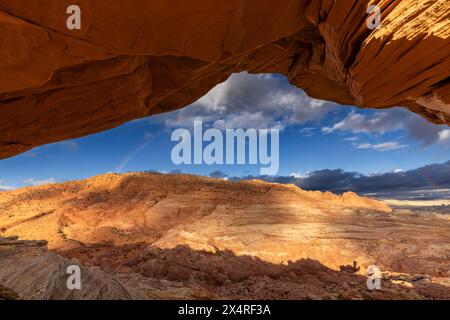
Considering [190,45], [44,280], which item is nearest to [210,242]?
[44,280]

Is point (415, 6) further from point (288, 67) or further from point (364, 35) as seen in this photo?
point (288, 67)

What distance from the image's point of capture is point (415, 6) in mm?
4211

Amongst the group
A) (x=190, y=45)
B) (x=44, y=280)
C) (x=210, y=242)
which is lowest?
(x=210, y=242)

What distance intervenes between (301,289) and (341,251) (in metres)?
6.46

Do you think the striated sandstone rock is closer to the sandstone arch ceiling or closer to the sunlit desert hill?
the sunlit desert hill

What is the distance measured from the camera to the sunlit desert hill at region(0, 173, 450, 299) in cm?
594

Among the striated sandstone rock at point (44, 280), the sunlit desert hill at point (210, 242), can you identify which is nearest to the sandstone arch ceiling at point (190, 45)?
the striated sandstone rock at point (44, 280)

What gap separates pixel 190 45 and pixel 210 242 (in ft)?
31.5

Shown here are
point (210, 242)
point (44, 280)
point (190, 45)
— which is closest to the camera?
point (44, 280)

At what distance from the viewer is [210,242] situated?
12609 mm

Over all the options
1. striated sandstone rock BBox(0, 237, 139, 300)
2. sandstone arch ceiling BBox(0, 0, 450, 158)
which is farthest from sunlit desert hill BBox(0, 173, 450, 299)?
sandstone arch ceiling BBox(0, 0, 450, 158)

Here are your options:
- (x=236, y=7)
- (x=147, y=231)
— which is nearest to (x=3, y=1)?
(x=236, y=7)

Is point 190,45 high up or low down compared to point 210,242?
up

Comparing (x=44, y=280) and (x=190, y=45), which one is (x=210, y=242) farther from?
(x=190, y=45)
